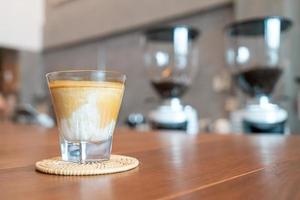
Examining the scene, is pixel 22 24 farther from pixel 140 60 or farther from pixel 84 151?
pixel 84 151

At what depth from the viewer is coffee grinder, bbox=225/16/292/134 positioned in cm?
122

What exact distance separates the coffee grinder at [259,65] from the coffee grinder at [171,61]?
0.70 ft

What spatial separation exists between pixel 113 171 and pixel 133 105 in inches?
83.8

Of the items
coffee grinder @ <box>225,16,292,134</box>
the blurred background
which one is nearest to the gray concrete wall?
the blurred background

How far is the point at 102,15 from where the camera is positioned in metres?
2.62

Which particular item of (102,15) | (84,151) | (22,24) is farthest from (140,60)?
(84,151)

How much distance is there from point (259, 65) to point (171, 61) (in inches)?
15.7

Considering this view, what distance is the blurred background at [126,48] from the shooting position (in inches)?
65.2

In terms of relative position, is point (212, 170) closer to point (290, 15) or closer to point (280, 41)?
point (280, 41)

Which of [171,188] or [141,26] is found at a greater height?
[141,26]

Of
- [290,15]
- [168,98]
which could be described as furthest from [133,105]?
[290,15]

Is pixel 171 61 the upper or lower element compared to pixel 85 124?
upper

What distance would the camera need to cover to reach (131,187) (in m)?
0.29

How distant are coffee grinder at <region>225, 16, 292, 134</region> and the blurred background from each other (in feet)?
0.24
